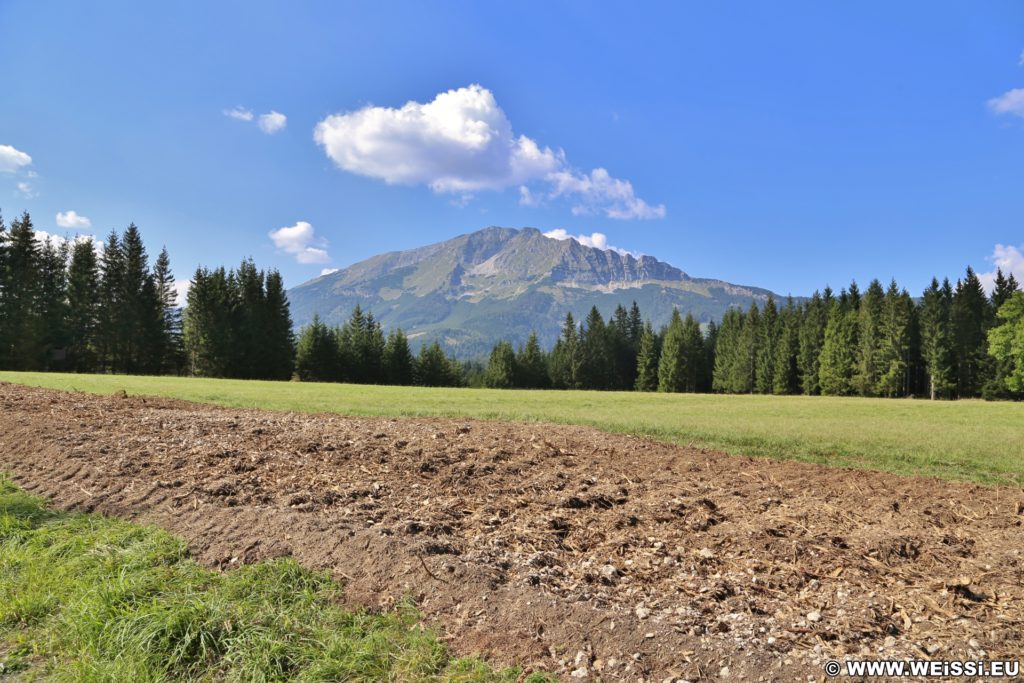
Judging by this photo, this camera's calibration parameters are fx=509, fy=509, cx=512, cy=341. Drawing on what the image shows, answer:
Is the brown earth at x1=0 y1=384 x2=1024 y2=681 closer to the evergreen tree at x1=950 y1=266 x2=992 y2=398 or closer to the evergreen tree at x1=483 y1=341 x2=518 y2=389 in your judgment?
the evergreen tree at x1=950 y1=266 x2=992 y2=398

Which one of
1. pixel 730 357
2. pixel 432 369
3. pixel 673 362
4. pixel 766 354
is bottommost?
pixel 432 369

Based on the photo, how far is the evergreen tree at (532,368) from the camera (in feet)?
323

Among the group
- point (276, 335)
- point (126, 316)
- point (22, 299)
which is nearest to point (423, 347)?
point (276, 335)

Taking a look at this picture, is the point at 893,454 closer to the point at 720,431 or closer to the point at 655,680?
the point at 720,431

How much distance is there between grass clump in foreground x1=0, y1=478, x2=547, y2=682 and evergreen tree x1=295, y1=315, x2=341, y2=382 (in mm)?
76043

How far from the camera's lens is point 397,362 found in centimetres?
8538

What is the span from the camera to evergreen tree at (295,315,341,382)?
7738 cm

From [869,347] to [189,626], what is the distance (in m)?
88.9

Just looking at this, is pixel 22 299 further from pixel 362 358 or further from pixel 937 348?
pixel 937 348

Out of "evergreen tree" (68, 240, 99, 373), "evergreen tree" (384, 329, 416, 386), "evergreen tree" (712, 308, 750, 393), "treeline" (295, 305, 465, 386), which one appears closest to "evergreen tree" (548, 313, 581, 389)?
"treeline" (295, 305, 465, 386)

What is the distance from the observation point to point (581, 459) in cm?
966

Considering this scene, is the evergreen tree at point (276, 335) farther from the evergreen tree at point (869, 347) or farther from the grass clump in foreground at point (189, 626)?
the evergreen tree at point (869, 347)

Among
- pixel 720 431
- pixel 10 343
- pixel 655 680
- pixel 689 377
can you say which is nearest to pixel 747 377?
pixel 689 377

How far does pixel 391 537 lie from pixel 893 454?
46.9 feet
